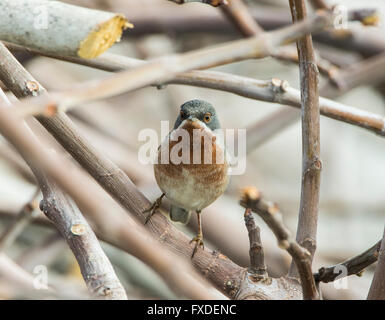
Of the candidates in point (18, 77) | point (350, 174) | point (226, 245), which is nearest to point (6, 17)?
point (18, 77)

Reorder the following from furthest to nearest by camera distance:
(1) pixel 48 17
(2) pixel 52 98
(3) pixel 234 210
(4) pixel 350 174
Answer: (4) pixel 350 174 → (3) pixel 234 210 → (1) pixel 48 17 → (2) pixel 52 98

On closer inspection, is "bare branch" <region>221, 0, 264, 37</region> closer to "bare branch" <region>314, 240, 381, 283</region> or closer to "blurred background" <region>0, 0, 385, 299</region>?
"blurred background" <region>0, 0, 385, 299</region>

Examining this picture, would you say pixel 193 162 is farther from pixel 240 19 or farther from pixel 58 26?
pixel 58 26

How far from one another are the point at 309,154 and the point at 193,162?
0.71 m

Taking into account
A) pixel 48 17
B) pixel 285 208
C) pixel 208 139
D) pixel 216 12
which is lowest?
pixel 48 17

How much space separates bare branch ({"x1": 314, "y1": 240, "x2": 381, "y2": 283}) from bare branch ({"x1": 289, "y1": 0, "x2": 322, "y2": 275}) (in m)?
0.09

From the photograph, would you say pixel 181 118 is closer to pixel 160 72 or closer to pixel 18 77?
pixel 18 77

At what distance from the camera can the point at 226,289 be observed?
166cm

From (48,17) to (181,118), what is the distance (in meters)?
1.17

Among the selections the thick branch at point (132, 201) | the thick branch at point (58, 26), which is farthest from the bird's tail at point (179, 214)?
the thick branch at point (58, 26)

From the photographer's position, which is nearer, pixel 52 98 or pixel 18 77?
pixel 52 98

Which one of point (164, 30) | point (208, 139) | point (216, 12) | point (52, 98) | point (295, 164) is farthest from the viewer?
point (295, 164)

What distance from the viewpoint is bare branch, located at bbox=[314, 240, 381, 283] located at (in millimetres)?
1447

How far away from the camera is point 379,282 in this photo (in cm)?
140
